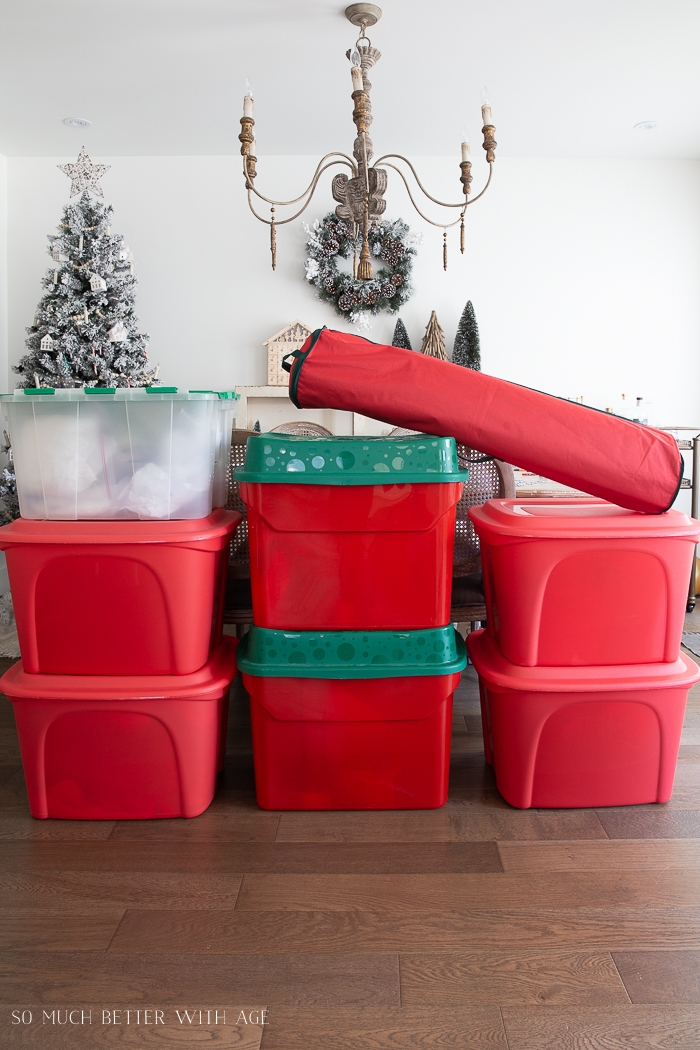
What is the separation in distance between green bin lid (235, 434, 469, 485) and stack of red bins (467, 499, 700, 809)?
0.23 metres

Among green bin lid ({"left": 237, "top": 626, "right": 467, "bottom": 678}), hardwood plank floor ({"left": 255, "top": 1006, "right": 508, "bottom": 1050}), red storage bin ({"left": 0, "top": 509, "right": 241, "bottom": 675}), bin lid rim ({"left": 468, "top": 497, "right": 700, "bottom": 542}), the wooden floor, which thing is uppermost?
bin lid rim ({"left": 468, "top": 497, "right": 700, "bottom": 542})

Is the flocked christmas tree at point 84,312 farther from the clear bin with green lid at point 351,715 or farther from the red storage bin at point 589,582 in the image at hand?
the red storage bin at point 589,582

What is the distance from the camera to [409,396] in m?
1.56

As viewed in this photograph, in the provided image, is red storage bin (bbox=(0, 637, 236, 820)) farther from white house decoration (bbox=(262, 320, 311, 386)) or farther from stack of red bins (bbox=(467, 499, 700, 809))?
white house decoration (bbox=(262, 320, 311, 386))

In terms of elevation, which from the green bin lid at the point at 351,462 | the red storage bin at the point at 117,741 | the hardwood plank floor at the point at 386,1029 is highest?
the green bin lid at the point at 351,462

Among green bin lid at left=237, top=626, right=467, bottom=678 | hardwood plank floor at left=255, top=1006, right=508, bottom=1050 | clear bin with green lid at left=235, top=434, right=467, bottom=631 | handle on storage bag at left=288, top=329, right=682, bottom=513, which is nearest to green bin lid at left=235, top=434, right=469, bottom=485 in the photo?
clear bin with green lid at left=235, top=434, right=467, bottom=631

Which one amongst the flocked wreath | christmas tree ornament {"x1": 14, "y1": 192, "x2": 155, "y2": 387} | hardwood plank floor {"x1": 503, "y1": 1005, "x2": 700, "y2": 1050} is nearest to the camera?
hardwood plank floor {"x1": 503, "y1": 1005, "x2": 700, "y2": 1050}

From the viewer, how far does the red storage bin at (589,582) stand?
154cm

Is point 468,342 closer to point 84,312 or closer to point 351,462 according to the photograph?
point 84,312

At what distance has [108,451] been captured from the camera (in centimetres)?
158

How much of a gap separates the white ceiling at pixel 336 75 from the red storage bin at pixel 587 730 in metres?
2.68

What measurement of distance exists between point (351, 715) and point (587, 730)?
55 cm

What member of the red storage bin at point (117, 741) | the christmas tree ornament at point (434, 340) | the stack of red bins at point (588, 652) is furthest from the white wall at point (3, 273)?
the stack of red bins at point (588, 652)

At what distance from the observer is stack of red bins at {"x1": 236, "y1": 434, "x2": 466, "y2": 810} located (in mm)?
1516
